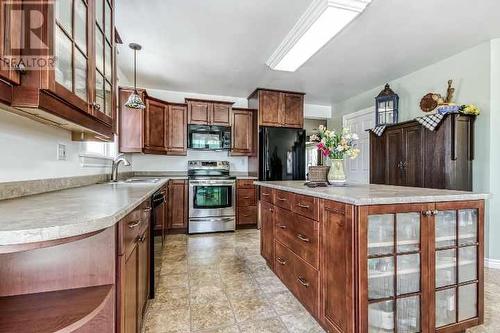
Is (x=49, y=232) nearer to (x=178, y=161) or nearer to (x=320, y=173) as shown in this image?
(x=320, y=173)

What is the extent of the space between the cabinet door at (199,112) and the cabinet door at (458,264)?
378cm

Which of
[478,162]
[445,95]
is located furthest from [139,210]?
[445,95]

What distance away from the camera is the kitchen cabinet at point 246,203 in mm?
4477

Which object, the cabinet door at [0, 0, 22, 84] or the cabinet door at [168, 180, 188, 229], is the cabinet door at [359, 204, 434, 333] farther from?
the cabinet door at [168, 180, 188, 229]

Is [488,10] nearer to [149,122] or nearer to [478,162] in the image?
[478,162]

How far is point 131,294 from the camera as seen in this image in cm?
129

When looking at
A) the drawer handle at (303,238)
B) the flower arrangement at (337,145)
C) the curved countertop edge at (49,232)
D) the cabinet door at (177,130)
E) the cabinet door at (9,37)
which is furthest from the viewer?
the cabinet door at (177,130)

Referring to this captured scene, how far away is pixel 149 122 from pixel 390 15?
3406mm

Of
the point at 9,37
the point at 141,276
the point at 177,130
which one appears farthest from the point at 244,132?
the point at 9,37

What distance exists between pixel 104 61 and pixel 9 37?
2.99 ft

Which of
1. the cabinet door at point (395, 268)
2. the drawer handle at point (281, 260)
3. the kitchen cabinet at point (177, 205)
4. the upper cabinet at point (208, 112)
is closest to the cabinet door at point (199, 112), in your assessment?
the upper cabinet at point (208, 112)

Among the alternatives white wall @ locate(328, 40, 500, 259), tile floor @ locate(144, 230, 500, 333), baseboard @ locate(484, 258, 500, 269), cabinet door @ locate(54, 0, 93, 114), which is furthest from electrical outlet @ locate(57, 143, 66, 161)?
baseboard @ locate(484, 258, 500, 269)

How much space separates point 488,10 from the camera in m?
2.27

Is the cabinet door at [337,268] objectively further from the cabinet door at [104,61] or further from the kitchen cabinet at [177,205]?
the kitchen cabinet at [177,205]
